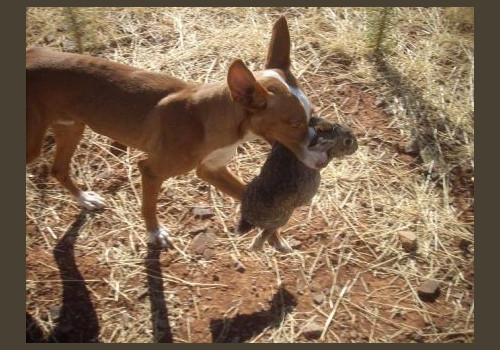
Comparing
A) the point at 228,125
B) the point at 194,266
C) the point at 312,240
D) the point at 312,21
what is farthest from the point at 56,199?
the point at 312,21

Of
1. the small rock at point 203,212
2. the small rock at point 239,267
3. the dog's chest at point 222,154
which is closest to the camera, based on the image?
the dog's chest at point 222,154

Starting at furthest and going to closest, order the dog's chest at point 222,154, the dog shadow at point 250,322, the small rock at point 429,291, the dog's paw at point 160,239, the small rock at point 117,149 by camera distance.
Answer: the small rock at point 117,149 → the dog's paw at point 160,239 → the small rock at point 429,291 → the dog's chest at point 222,154 → the dog shadow at point 250,322

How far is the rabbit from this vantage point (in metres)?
3.50

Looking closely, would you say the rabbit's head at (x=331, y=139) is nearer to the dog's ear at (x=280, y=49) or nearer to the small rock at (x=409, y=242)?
the dog's ear at (x=280, y=49)

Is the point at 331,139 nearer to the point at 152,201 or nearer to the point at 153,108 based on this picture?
the point at 153,108

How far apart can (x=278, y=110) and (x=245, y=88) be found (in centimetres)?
29

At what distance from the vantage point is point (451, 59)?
257 inches

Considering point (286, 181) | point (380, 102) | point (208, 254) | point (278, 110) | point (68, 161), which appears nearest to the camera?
point (286, 181)

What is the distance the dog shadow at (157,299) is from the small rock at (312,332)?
1060 mm

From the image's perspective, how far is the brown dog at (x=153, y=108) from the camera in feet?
12.6

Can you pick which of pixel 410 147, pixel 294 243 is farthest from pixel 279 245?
pixel 410 147

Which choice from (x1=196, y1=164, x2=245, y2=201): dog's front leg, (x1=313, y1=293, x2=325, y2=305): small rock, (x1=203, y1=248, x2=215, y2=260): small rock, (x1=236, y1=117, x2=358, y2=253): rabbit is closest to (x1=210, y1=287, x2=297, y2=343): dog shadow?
(x1=313, y1=293, x2=325, y2=305): small rock

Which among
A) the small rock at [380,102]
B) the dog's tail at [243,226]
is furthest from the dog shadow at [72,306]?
the small rock at [380,102]

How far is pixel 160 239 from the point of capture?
444cm
